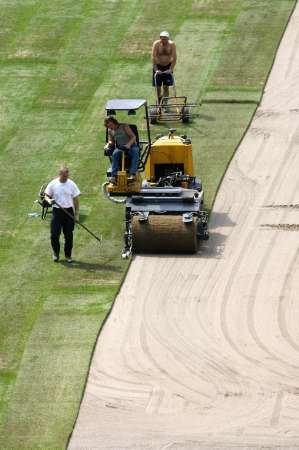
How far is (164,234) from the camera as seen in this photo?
27109 mm

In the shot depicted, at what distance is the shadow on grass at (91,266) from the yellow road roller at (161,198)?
44cm

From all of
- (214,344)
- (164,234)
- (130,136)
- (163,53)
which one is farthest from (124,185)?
(163,53)

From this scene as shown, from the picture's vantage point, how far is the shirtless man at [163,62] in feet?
114

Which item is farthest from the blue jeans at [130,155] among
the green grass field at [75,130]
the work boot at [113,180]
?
the green grass field at [75,130]

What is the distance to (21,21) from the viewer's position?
137 ft

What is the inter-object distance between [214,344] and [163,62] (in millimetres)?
12269

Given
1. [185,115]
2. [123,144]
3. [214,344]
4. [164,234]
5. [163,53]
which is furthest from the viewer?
[163,53]

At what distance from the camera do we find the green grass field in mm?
23438

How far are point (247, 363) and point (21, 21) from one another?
2070cm

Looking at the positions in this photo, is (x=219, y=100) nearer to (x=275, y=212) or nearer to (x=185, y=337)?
(x=275, y=212)

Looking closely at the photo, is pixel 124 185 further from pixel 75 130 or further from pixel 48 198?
pixel 75 130

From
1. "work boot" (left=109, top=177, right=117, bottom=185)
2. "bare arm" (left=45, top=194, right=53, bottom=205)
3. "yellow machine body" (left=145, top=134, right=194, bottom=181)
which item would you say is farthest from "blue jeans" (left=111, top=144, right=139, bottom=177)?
"bare arm" (left=45, top=194, right=53, bottom=205)

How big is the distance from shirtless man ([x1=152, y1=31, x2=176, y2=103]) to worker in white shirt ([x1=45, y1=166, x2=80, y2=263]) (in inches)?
325

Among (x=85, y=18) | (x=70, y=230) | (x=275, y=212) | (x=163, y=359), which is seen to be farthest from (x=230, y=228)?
(x=85, y=18)
